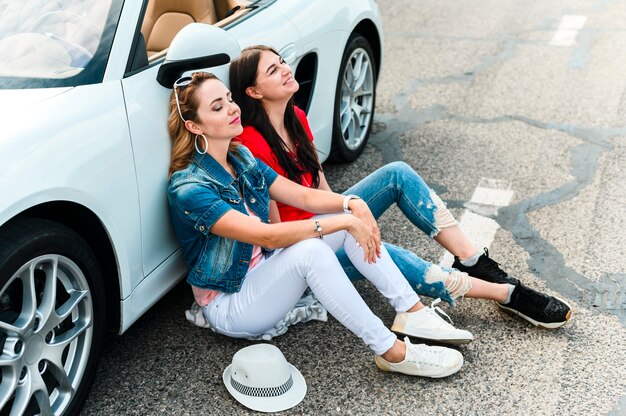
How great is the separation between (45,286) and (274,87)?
132 cm

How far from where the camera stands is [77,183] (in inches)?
108

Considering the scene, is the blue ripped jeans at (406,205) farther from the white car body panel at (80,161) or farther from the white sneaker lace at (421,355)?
the white car body panel at (80,161)

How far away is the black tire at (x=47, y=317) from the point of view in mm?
2627

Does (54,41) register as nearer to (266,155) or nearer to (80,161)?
(80,161)

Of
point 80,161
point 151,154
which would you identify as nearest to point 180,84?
point 151,154

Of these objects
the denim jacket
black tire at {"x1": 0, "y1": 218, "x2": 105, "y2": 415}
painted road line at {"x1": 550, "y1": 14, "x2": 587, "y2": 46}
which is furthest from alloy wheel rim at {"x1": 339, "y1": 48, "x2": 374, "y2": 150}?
painted road line at {"x1": 550, "y1": 14, "x2": 587, "y2": 46}

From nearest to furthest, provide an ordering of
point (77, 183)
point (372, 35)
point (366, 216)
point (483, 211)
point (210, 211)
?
point (77, 183) < point (210, 211) < point (366, 216) < point (483, 211) < point (372, 35)

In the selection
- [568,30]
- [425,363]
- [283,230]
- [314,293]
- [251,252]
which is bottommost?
[568,30]

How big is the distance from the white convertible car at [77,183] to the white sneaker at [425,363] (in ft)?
3.10

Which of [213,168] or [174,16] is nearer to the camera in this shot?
[213,168]

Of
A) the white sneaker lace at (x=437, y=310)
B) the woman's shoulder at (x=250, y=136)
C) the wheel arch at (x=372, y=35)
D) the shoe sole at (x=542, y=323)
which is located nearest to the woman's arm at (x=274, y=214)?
the woman's shoulder at (x=250, y=136)

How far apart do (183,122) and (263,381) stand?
101 centimetres

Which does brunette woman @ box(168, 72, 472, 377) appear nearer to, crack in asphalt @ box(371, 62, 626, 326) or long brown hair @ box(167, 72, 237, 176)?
long brown hair @ box(167, 72, 237, 176)

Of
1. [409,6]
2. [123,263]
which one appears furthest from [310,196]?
[409,6]
